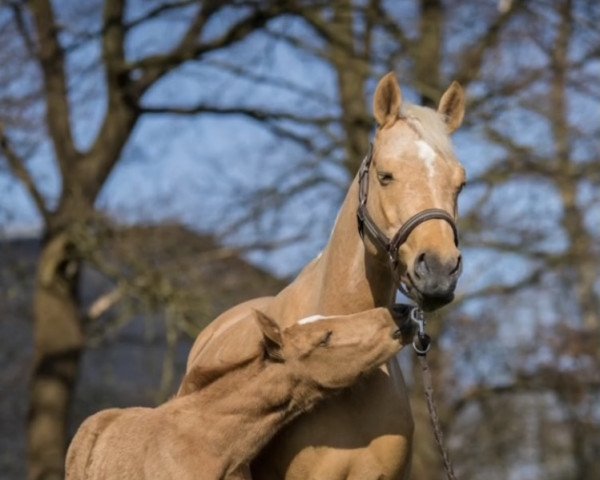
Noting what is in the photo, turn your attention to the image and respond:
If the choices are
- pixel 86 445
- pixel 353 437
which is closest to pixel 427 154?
pixel 353 437

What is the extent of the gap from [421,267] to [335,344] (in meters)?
0.67

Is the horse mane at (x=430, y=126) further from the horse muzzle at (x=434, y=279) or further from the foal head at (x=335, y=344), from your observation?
the foal head at (x=335, y=344)

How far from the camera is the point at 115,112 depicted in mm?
16688

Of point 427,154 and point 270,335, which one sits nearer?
point 427,154

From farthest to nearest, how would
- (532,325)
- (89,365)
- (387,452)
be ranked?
(89,365)
(532,325)
(387,452)

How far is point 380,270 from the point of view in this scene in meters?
5.49

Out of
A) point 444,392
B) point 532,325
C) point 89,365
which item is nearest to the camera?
point 444,392

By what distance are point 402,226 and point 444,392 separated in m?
18.0

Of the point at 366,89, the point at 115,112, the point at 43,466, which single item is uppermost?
the point at 115,112

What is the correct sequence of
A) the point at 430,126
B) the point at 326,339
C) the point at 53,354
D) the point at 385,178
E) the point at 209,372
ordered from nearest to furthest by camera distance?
the point at 385,178
the point at 430,126
the point at 326,339
the point at 209,372
the point at 53,354

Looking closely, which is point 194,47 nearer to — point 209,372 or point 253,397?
point 209,372

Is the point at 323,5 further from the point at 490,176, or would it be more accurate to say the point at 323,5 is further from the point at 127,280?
the point at 127,280

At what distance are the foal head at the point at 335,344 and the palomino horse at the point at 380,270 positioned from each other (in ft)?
0.41

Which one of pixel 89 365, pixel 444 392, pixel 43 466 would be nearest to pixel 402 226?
pixel 43 466
